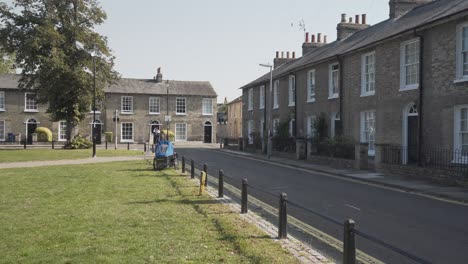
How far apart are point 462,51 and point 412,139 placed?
4646 mm

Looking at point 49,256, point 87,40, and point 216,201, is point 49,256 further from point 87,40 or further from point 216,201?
point 87,40

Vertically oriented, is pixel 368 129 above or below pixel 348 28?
below

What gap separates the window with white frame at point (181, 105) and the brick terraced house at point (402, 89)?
3157 cm

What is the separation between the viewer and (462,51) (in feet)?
59.8

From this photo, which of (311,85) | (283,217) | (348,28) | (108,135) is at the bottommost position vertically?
(283,217)

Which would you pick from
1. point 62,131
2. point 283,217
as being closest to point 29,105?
point 62,131

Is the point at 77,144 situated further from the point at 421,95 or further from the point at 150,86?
the point at 421,95

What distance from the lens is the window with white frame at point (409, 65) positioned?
21203 millimetres

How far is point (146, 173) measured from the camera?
19.3 m

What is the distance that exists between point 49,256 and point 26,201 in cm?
556

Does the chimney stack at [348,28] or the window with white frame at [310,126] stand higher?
the chimney stack at [348,28]

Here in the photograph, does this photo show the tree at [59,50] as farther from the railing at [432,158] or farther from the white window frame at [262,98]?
the railing at [432,158]

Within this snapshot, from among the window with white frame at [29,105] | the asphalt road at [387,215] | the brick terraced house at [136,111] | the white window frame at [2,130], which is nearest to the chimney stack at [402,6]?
the asphalt road at [387,215]

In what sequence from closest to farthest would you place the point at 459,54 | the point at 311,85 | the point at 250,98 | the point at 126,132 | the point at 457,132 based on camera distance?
the point at 457,132, the point at 459,54, the point at 311,85, the point at 250,98, the point at 126,132
